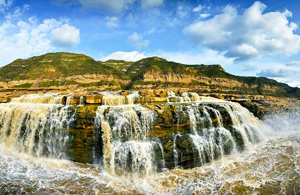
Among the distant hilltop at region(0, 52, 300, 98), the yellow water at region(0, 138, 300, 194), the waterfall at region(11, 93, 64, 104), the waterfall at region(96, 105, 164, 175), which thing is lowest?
the yellow water at region(0, 138, 300, 194)

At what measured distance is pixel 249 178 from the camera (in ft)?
37.4

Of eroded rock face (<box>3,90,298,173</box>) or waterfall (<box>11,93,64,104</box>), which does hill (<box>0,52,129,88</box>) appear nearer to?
waterfall (<box>11,93,64,104</box>)

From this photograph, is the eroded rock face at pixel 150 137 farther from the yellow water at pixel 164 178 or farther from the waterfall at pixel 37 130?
the waterfall at pixel 37 130

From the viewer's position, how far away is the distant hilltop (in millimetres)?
119250

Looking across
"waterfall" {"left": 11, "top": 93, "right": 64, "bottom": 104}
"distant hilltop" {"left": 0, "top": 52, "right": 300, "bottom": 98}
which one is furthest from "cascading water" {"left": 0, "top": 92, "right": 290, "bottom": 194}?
"distant hilltop" {"left": 0, "top": 52, "right": 300, "bottom": 98}

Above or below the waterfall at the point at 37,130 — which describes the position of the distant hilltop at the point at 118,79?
above

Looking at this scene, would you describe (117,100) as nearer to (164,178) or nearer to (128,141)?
(128,141)

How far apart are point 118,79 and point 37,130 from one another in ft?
404

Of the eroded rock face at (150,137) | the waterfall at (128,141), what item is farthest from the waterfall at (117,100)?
the waterfall at (128,141)

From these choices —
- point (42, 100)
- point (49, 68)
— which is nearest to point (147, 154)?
point (42, 100)

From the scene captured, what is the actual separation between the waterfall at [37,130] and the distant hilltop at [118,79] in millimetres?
99978

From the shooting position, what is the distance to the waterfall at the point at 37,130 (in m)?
15.2

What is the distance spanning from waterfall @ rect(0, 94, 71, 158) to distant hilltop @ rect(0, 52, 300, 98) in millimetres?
99978

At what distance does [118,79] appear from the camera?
447ft
